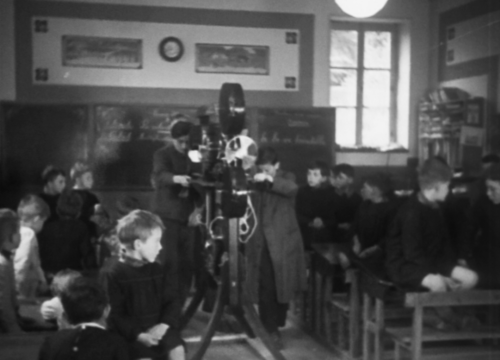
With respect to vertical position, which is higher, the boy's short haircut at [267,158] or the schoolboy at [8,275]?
the boy's short haircut at [267,158]

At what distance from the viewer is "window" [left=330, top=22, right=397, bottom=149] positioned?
8.42 metres

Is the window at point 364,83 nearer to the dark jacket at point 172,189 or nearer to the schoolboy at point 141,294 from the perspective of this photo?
the dark jacket at point 172,189

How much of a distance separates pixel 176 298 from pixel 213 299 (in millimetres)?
1975

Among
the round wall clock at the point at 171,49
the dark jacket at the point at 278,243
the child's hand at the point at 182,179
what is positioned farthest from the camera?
the round wall clock at the point at 171,49

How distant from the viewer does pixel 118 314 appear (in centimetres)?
287

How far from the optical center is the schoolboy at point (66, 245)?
4473 millimetres

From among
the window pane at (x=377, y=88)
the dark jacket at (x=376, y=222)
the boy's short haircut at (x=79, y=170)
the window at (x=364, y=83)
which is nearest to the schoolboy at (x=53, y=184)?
the boy's short haircut at (x=79, y=170)

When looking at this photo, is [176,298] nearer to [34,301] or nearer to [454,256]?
[34,301]

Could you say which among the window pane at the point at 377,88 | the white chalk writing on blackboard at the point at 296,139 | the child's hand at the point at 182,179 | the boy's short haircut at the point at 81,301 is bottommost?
the boy's short haircut at the point at 81,301

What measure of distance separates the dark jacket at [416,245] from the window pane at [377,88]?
4.94 metres

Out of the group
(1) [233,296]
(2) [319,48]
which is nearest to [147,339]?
(1) [233,296]

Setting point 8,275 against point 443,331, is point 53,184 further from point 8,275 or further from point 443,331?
Answer: point 443,331

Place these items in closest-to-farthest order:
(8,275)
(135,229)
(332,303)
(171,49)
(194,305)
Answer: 1. (135,229)
2. (8,275)
3. (194,305)
4. (332,303)
5. (171,49)

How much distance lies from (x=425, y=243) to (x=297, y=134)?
4.26 metres
